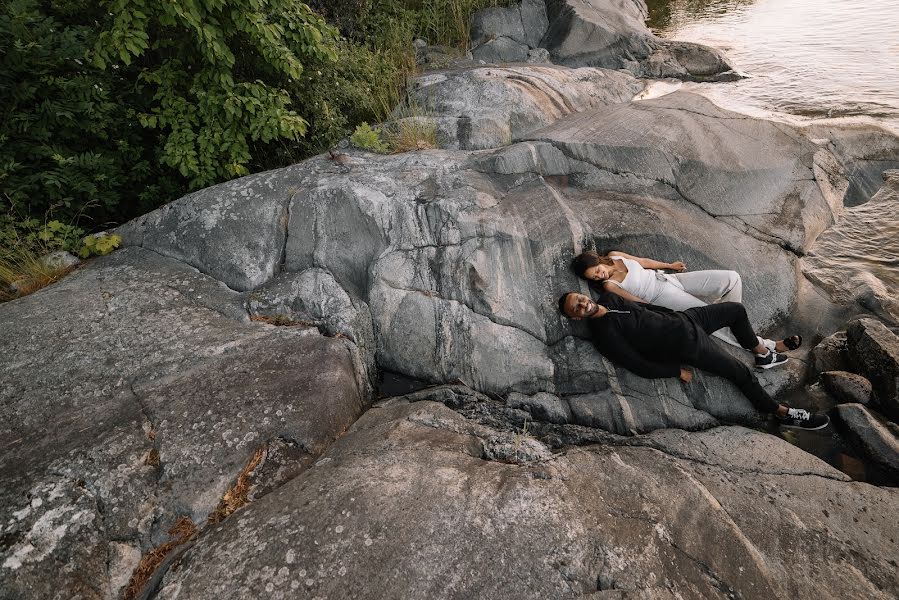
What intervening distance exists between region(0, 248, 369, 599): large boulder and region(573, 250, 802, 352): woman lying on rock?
2.51m

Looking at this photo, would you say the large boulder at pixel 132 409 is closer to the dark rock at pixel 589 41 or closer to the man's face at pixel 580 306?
the man's face at pixel 580 306

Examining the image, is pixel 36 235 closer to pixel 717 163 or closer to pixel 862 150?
pixel 717 163

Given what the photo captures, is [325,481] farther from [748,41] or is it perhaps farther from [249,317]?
[748,41]

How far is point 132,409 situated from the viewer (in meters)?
3.20

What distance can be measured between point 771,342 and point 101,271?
22.4 ft

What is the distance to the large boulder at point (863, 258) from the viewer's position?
16.4 feet

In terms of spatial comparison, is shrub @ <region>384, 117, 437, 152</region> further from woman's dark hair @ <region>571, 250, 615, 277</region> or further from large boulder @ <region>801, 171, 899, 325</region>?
large boulder @ <region>801, 171, 899, 325</region>

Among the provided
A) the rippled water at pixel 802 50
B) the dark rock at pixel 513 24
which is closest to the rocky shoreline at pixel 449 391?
the rippled water at pixel 802 50

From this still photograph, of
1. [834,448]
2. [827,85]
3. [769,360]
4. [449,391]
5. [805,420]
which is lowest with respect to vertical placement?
[834,448]

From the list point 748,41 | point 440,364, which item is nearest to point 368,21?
point 440,364

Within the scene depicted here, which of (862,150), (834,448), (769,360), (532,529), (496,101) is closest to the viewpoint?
(532,529)

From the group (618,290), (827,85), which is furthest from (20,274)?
(827,85)

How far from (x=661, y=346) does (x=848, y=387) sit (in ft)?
6.08

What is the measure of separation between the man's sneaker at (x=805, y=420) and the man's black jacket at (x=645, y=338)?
3.62 ft
